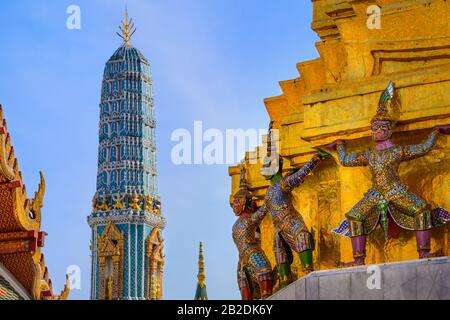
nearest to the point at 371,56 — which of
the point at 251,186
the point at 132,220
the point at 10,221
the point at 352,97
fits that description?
the point at 352,97

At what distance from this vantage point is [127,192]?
6925cm

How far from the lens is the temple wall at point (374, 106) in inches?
559

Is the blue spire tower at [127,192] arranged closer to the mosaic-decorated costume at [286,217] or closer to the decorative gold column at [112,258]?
the decorative gold column at [112,258]

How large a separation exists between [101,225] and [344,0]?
175 ft

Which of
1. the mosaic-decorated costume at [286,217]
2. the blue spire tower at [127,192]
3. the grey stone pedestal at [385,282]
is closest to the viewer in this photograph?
the grey stone pedestal at [385,282]

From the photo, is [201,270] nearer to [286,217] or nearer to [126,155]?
[126,155]

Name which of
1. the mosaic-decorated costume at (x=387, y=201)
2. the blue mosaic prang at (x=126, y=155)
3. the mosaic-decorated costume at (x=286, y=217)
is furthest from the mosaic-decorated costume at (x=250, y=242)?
the blue mosaic prang at (x=126, y=155)

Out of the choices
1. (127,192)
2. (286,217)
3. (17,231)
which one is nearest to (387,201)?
(286,217)

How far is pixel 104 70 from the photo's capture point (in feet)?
234

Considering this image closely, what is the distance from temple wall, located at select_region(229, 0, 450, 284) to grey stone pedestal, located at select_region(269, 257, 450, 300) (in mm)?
1649

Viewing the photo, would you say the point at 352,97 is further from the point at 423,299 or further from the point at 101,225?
the point at 101,225

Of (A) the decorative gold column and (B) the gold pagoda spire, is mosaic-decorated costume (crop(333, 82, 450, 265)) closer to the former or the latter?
(B) the gold pagoda spire

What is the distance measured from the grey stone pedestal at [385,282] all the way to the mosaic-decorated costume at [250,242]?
Result: 301 cm

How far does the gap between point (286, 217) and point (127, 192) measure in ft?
178
